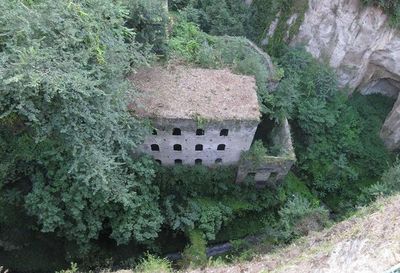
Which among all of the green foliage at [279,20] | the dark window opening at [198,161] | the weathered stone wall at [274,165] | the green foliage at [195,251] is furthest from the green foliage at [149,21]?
the green foliage at [195,251]

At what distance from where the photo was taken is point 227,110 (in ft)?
65.2

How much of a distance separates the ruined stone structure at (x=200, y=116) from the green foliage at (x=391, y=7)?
399 inches

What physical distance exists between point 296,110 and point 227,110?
8.61 m

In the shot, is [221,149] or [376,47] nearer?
[221,149]

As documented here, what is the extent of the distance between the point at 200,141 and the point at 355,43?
13.4 meters

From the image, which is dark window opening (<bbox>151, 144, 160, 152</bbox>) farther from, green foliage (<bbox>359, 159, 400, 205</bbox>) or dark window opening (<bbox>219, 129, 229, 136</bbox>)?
green foliage (<bbox>359, 159, 400, 205</bbox>)

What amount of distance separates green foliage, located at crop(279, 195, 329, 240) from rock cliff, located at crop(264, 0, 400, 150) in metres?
11.5

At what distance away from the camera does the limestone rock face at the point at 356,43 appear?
2619 centimetres

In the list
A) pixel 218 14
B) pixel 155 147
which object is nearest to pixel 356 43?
pixel 218 14

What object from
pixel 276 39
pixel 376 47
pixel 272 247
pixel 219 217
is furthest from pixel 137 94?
pixel 376 47

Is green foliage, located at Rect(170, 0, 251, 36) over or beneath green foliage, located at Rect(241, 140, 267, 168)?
over

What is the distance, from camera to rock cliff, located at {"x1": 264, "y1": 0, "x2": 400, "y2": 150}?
1031 inches

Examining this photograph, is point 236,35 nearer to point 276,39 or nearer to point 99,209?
point 276,39

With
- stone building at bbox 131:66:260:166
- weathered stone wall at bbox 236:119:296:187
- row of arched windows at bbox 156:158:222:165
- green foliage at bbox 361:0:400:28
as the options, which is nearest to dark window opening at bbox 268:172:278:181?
weathered stone wall at bbox 236:119:296:187
